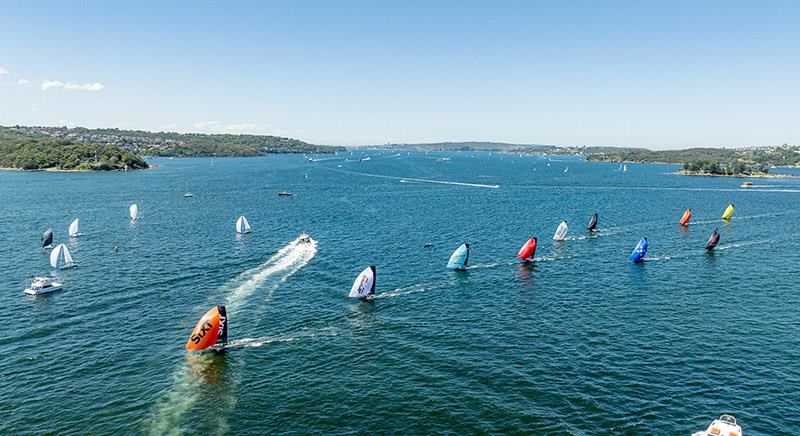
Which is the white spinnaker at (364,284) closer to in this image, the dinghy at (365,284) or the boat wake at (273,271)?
the dinghy at (365,284)

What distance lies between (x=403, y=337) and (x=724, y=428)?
3379cm

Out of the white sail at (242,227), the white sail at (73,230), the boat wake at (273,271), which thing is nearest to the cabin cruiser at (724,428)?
the boat wake at (273,271)

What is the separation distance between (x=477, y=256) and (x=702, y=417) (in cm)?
5894

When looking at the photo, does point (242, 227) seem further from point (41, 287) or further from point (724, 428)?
point (724, 428)

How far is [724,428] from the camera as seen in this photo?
38188 millimetres

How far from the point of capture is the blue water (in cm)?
4322

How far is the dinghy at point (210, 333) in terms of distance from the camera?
5350 cm

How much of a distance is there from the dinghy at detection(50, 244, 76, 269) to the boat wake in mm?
33516

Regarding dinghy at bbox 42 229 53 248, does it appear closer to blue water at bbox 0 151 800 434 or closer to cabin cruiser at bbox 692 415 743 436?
blue water at bbox 0 151 800 434

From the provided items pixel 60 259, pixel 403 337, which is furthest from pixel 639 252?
pixel 60 259

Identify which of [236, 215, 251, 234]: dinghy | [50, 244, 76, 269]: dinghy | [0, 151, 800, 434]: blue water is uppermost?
[236, 215, 251, 234]: dinghy

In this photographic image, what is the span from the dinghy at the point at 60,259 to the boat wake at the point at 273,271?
33516mm

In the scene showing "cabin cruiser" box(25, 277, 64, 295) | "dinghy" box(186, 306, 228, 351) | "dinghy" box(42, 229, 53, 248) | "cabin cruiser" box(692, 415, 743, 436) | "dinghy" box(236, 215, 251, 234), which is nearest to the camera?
"cabin cruiser" box(692, 415, 743, 436)

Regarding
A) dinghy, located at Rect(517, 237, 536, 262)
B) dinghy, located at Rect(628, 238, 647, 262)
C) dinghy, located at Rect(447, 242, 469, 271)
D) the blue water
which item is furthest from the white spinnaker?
dinghy, located at Rect(628, 238, 647, 262)
